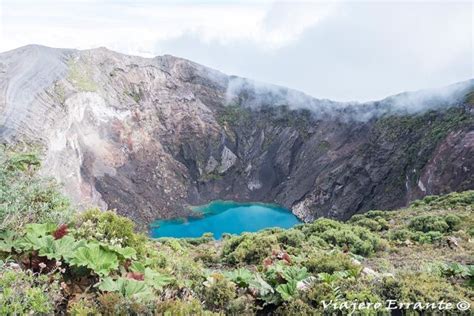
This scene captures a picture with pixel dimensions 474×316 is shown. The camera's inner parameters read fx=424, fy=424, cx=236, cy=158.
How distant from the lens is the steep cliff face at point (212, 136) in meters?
45.2

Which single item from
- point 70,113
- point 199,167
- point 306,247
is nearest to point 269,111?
point 199,167

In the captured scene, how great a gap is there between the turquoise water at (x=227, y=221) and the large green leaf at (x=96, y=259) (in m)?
42.0

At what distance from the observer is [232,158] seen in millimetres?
77938

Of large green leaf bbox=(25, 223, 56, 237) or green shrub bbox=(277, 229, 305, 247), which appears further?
green shrub bbox=(277, 229, 305, 247)

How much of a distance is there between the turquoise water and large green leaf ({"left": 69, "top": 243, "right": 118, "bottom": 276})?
138 ft

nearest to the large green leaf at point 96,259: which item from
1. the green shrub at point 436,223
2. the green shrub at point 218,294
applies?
the green shrub at point 218,294

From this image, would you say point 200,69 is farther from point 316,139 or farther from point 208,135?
point 316,139

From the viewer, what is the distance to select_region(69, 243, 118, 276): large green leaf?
5.65 meters

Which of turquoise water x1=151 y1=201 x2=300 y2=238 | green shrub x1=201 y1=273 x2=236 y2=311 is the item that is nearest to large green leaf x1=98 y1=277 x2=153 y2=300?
green shrub x1=201 y1=273 x2=236 y2=311

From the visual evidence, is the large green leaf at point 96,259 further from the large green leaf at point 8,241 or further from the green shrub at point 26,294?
the large green leaf at point 8,241

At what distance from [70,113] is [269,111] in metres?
41.0

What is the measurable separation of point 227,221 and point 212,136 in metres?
25.2

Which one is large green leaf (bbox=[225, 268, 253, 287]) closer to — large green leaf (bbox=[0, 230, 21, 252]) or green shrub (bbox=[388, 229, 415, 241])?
large green leaf (bbox=[0, 230, 21, 252])

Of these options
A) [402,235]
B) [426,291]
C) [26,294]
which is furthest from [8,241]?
[402,235]
